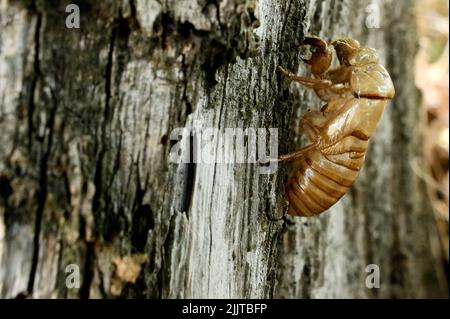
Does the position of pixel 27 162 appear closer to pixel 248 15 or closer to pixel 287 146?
pixel 248 15

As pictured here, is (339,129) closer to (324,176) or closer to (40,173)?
(324,176)

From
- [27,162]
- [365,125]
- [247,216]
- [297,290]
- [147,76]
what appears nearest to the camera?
[27,162]

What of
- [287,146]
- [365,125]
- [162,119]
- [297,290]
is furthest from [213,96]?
[297,290]

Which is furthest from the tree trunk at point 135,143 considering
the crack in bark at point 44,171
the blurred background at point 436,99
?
the blurred background at point 436,99

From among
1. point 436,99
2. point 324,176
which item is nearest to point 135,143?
point 324,176

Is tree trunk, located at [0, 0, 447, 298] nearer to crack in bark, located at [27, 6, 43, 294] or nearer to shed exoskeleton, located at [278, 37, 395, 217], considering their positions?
crack in bark, located at [27, 6, 43, 294]

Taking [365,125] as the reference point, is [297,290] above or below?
below

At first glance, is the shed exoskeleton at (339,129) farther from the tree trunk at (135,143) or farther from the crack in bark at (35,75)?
the crack in bark at (35,75)
